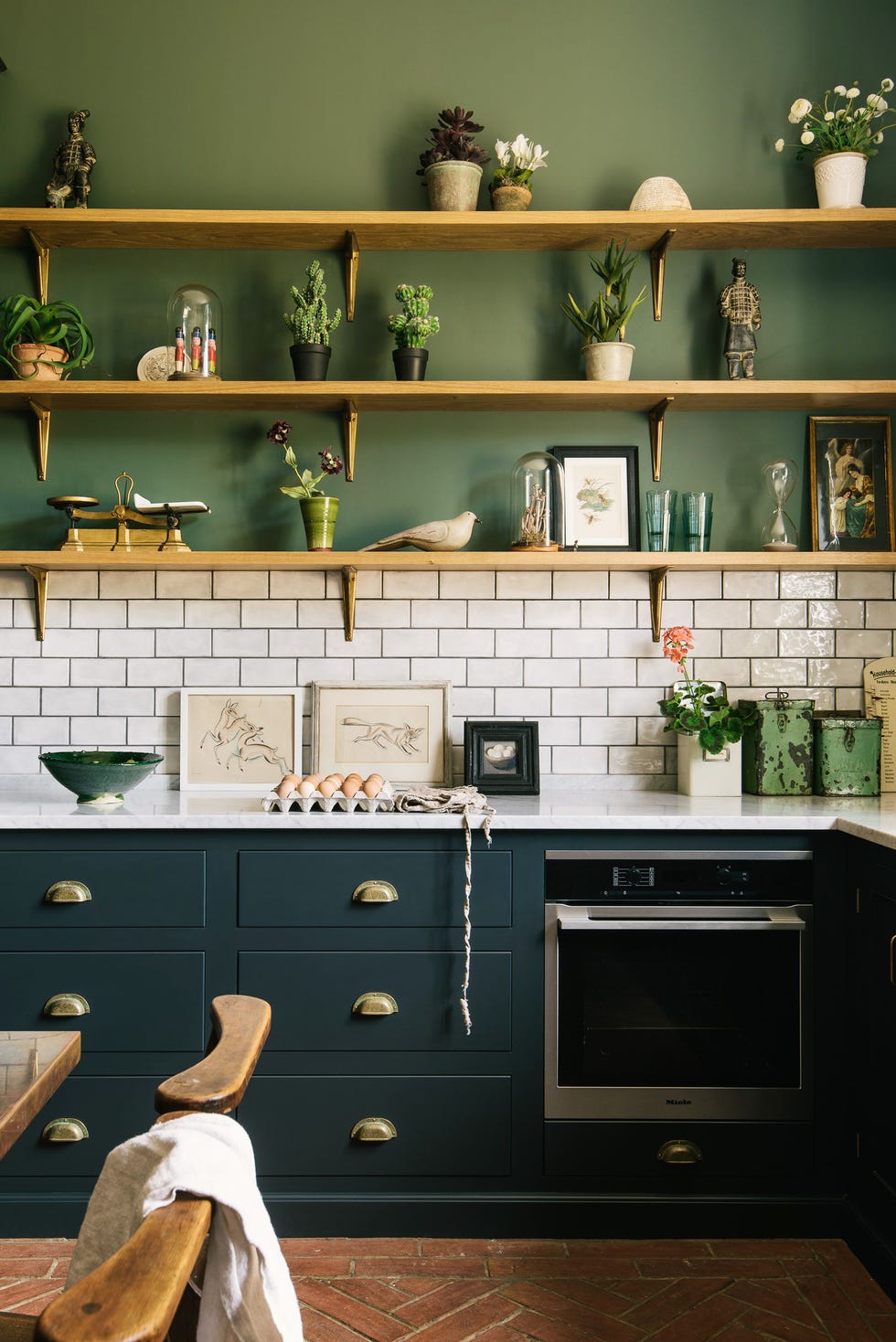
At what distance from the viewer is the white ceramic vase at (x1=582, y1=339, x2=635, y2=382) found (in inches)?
122

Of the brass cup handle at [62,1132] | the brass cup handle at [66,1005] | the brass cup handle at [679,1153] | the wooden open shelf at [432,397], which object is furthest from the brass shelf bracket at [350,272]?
the brass cup handle at [679,1153]

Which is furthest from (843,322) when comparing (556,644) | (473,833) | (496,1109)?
(496,1109)

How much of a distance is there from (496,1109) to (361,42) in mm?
3130

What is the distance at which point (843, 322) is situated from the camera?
3.30 m

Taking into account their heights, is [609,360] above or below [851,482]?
above

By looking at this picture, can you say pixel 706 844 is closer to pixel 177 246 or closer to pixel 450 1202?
pixel 450 1202

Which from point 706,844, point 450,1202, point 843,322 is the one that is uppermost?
point 843,322

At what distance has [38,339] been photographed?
121 inches

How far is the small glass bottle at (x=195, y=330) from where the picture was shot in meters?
3.07

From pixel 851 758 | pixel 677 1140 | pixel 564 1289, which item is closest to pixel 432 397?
pixel 851 758

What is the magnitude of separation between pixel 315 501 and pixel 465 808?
1050 mm

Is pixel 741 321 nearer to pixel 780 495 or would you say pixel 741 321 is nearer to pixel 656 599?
pixel 780 495

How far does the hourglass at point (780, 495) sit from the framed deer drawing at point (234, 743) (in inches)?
61.0

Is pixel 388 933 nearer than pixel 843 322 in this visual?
Yes
